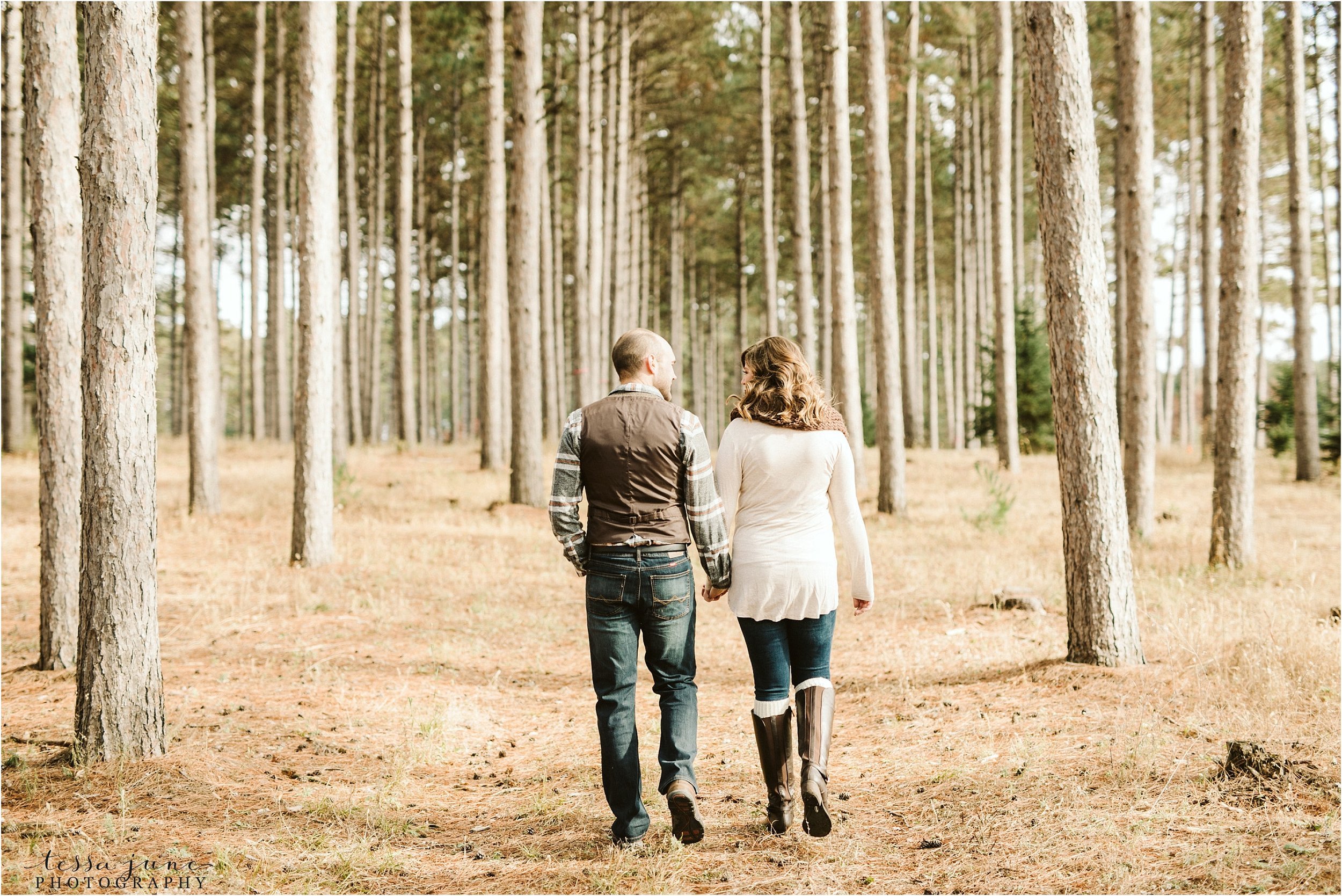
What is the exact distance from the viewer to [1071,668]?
20.1 ft

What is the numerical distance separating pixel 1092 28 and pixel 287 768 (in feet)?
81.0

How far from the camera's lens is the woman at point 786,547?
12.8ft

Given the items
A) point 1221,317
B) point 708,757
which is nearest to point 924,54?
point 1221,317

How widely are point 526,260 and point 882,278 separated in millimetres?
5495

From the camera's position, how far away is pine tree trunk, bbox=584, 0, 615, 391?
1942cm

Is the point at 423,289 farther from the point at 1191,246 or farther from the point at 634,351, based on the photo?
the point at 634,351

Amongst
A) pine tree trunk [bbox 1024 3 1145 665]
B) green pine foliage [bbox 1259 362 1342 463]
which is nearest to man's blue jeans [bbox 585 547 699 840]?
pine tree trunk [bbox 1024 3 1145 665]

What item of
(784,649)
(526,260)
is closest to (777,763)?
(784,649)

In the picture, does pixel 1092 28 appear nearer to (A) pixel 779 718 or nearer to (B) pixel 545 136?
(B) pixel 545 136

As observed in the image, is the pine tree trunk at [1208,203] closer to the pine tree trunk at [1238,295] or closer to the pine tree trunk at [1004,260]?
the pine tree trunk at [1004,260]

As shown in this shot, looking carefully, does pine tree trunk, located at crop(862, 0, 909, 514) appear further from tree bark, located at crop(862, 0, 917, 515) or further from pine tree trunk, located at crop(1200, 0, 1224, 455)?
pine tree trunk, located at crop(1200, 0, 1224, 455)

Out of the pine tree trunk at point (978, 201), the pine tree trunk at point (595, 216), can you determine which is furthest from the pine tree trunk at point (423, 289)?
the pine tree trunk at point (978, 201)

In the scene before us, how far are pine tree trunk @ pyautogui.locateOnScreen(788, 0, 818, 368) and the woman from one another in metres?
12.3

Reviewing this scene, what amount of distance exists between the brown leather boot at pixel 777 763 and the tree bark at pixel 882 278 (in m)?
9.75
